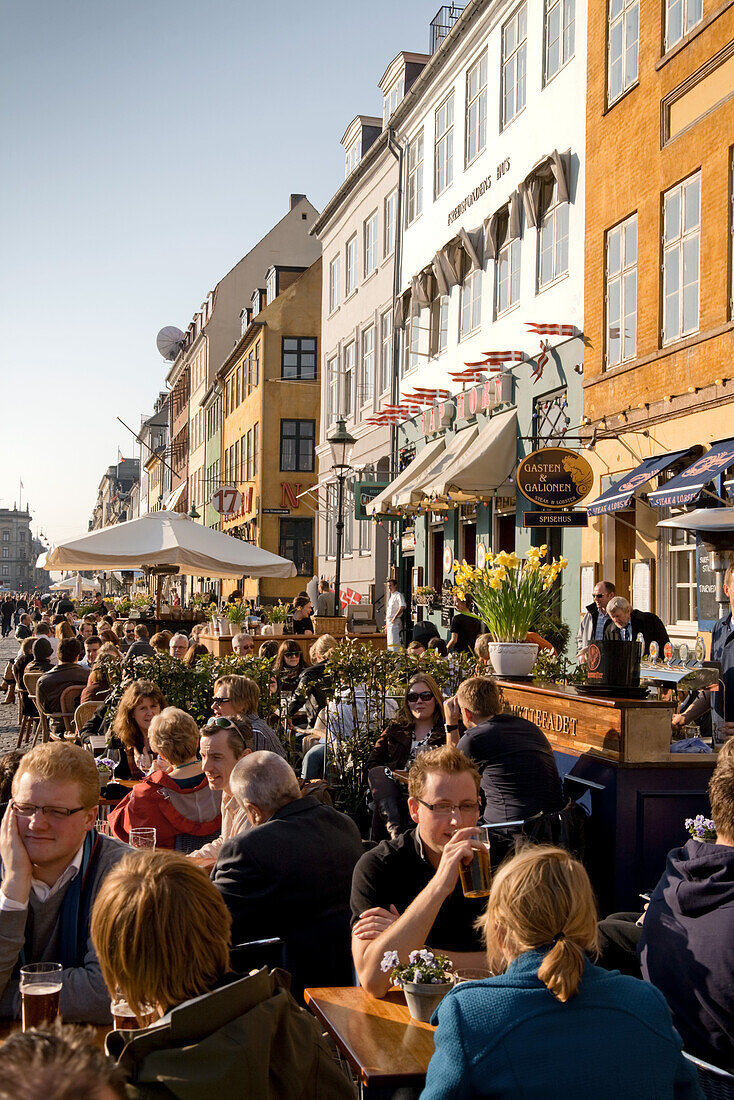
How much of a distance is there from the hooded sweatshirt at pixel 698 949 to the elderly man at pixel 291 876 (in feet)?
3.91

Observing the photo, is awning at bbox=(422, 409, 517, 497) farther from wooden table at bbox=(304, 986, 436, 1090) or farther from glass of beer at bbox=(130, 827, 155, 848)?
wooden table at bbox=(304, 986, 436, 1090)

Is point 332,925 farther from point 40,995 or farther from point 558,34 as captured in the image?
point 558,34

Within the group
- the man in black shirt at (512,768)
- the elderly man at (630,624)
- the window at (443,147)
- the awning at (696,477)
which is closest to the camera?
the man in black shirt at (512,768)

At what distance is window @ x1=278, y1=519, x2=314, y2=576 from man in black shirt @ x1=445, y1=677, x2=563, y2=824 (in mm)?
38402

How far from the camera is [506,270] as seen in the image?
2081 cm

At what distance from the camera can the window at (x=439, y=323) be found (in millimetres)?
24578

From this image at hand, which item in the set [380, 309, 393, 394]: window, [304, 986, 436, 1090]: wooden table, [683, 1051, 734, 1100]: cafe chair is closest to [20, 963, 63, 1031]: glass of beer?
[304, 986, 436, 1090]: wooden table

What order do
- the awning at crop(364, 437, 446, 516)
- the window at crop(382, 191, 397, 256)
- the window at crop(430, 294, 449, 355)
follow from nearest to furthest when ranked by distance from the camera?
the awning at crop(364, 437, 446, 516)
the window at crop(430, 294, 449, 355)
the window at crop(382, 191, 397, 256)

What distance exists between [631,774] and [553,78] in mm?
15306

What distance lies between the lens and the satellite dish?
82875mm

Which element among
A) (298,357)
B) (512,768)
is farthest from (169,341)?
(512,768)

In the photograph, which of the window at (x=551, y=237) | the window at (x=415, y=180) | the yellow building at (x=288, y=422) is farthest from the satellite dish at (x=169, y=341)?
the window at (x=551, y=237)

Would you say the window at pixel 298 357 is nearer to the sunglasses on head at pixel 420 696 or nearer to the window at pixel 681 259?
the window at pixel 681 259

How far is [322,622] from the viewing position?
20.2 meters
